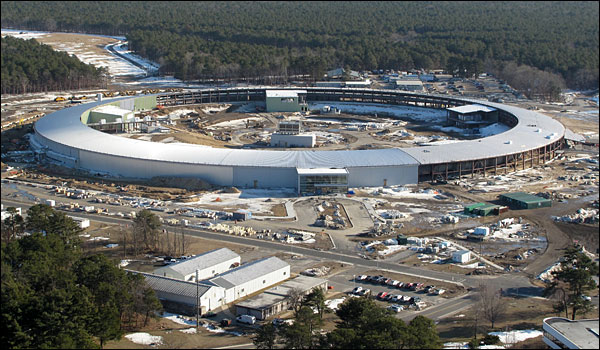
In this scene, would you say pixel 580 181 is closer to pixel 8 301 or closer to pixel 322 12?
pixel 8 301

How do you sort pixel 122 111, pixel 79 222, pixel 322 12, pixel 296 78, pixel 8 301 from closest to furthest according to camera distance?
pixel 8 301 < pixel 79 222 < pixel 122 111 < pixel 296 78 < pixel 322 12

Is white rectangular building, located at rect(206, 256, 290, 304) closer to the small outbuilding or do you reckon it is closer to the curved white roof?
the curved white roof

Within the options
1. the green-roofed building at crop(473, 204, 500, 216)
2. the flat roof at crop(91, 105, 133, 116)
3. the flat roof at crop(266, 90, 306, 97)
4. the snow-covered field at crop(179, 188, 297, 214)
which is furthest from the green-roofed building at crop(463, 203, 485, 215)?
the flat roof at crop(266, 90, 306, 97)

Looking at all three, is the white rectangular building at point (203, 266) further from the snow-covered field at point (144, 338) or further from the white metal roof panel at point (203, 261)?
the snow-covered field at point (144, 338)

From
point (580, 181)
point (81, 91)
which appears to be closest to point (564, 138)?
point (580, 181)

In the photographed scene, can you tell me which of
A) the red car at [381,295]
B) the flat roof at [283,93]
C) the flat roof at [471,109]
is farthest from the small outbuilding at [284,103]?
the red car at [381,295]

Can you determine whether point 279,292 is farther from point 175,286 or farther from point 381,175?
point 381,175
